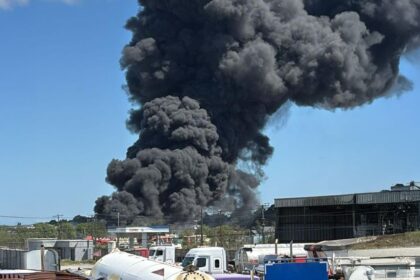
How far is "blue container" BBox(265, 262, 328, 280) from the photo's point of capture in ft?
37.8

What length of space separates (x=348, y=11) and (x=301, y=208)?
24.9 metres

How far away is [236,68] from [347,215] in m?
19.3

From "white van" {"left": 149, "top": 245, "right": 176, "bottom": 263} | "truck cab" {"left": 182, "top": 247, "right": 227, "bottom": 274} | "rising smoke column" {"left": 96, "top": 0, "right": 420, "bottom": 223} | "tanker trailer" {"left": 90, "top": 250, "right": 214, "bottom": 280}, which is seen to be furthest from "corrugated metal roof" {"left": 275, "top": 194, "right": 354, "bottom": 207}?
"tanker trailer" {"left": 90, "top": 250, "right": 214, "bottom": 280}

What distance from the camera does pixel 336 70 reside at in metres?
71.1

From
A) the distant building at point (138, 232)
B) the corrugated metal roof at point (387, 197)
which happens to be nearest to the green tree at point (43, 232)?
the distant building at point (138, 232)

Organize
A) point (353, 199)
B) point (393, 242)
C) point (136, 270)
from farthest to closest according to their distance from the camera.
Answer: point (353, 199)
point (393, 242)
point (136, 270)

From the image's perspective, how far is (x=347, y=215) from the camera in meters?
60.9

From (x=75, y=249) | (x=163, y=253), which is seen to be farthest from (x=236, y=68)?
(x=163, y=253)

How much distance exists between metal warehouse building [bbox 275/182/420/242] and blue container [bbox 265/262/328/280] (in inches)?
1802

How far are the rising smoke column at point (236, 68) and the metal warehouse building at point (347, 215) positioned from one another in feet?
29.6

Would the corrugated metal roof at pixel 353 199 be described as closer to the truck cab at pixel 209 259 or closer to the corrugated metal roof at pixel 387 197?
the corrugated metal roof at pixel 387 197

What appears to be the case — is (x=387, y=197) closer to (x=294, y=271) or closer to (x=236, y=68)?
(x=236, y=68)

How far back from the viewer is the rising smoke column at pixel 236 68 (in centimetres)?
6825

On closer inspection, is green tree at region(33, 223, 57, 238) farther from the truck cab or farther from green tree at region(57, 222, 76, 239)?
the truck cab
